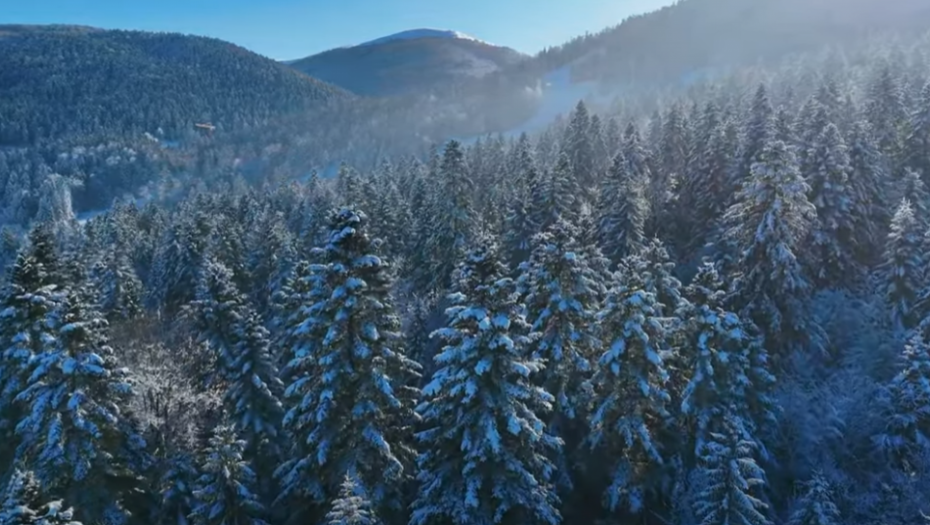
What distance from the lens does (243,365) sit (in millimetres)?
26500

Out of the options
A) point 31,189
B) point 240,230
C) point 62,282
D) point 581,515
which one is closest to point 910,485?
point 581,515

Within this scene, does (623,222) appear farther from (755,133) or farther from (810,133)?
(810,133)

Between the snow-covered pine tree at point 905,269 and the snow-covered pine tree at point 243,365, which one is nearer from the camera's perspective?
the snow-covered pine tree at point 243,365

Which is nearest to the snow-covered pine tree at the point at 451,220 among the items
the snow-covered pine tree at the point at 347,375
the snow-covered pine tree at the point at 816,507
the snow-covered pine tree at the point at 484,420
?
the snow-covered pine tree at the point at 347,375

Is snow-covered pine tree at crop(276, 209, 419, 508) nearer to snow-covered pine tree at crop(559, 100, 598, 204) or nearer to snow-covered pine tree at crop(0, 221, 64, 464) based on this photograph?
snow-covered pine tree at crop(0, 221, 64, 464)

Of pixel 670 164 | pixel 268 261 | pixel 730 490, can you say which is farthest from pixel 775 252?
pixel 268 261

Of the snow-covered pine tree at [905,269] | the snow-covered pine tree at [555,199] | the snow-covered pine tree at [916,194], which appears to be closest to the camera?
the snow-covered pine tree at [905,269]

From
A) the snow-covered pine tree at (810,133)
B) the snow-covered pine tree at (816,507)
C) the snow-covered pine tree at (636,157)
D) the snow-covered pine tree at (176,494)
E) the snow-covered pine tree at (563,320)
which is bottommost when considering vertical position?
the snow-covered pine tree at (176,494)

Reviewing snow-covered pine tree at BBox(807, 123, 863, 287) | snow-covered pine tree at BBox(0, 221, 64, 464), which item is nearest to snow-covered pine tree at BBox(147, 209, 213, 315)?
snow-covered pine tree at BBox(0, 221, 64, 464)

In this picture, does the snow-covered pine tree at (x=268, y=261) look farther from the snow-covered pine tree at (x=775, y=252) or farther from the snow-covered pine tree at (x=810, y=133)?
the snow-covered pine tree at (x=810, y=133)

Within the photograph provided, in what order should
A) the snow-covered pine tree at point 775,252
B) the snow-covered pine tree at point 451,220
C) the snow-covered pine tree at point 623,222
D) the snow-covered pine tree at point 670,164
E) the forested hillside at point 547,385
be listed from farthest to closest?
the snow-covered pine tree at point 670,164 → the snow-covered pine tree at point 451,220 → the snow-covered pine tree at point 623,222 → the snow-covered pine tree at point 775,252 → the forested hillside at point 547,385

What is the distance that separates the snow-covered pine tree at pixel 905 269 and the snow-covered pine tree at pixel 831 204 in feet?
9.35

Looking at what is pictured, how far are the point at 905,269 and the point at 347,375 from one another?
28.8m

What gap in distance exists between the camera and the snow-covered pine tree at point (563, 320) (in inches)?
912
